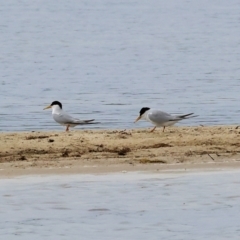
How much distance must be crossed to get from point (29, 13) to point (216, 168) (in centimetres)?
5531

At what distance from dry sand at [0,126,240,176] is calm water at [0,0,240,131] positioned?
2.90 m

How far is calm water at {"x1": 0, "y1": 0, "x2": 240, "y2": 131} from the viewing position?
19.0 m

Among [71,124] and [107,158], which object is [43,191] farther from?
[71,124]

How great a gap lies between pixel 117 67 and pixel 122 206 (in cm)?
1975

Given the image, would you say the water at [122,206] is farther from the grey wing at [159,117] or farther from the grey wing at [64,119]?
the grey wing at [64,119]

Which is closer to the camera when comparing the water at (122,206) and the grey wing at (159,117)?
the water at (122,206)

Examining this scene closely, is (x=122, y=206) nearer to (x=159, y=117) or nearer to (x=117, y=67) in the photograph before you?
(x=159, y=117)

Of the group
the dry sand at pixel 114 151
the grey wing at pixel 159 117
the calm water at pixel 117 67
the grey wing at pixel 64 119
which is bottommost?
the calm water at pixel 117 67

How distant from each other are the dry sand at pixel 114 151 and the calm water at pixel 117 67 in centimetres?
290

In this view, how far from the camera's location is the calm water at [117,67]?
1897cm

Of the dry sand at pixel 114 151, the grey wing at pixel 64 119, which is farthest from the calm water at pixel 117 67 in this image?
the dry sand at pixel 114 151

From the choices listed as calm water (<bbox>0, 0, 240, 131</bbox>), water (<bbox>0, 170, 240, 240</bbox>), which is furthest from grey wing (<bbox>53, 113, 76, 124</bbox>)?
water (<bbox>0, 170, 240, 240</bbox>)

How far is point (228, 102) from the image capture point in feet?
65.3

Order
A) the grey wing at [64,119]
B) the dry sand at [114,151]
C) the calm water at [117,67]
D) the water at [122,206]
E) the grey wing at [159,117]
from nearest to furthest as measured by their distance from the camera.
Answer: the water at [122,206], the dry sand at [114,151], the grey wing at [159,117], the grey wing at [64,119], the calm water at [117,67]
